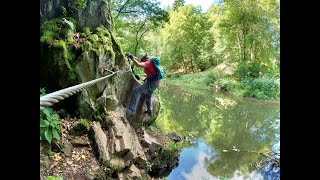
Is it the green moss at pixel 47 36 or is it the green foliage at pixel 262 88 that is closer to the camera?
the green moss at pixel 47 36

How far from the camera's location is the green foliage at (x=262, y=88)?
2153 cm

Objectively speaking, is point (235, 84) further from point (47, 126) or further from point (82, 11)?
point (47, 126)

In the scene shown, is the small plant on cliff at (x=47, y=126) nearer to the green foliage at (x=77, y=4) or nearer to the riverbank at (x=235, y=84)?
the green foliage at (x=77, y=4)

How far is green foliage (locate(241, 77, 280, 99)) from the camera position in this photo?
21.5m

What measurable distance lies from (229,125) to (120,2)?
396 inches

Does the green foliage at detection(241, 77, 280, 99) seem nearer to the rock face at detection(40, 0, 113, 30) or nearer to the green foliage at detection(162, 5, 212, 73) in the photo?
the green foliage at detection(162, 5, 212, 73)

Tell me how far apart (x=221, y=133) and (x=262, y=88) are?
1115 cm

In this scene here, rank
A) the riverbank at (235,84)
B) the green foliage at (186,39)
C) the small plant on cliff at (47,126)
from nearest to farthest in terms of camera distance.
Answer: the small plant on cliff at (47,126), the riverbank at (235,84), the green foliage at (186,39)

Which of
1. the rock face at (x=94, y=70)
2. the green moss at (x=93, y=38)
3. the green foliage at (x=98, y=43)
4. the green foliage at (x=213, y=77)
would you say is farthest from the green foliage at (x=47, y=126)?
the green foliage at (x=213, y=77)

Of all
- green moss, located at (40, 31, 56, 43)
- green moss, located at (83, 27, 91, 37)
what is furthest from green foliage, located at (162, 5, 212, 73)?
green moss, located at (40, 31, 56, 43)

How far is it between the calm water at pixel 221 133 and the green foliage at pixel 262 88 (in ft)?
4.12

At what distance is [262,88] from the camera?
22312mm
